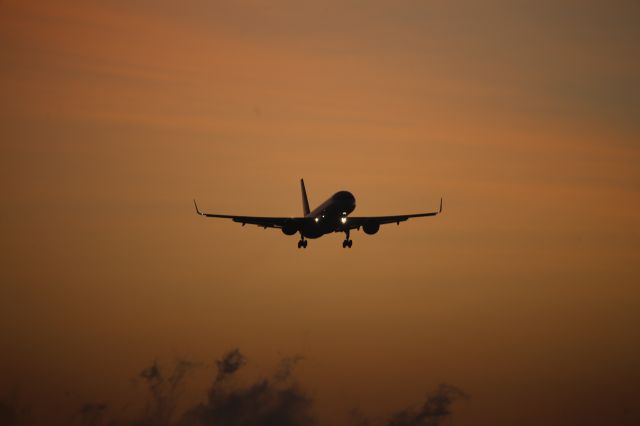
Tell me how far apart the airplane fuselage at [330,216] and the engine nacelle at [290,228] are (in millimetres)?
1718

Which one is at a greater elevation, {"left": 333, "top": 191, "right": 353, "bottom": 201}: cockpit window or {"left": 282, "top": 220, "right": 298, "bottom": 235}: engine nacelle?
{"left": 333, "top": 191, "right": 353, "bottom": 201}: cockpit window

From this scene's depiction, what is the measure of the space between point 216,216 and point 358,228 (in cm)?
2167

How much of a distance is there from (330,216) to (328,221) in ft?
3.49

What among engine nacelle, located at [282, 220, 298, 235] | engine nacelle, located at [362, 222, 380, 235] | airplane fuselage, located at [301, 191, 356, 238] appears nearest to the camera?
airplane fuselage, located at [301, 191, 356, 238]

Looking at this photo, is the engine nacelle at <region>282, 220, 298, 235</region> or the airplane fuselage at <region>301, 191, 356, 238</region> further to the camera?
the engine nacelle at <region>282, 220, 298, 235</region>

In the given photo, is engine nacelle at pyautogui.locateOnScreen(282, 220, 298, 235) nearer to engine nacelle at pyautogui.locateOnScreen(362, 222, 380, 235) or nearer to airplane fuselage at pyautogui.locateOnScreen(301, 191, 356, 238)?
airplane fuselage at pyautogui.locateOnScreen(301, 191, 356, 238)

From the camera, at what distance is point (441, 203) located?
16112cm

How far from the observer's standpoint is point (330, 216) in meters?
155

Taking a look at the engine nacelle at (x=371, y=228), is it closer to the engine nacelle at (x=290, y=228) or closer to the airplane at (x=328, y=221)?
the airplane at (x=328, y=221)

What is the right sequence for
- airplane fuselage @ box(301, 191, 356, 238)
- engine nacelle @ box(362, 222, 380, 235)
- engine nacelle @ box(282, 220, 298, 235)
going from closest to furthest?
airplane fuselage @ box(301, 191, 356, 238) < engine nacelle @ box(282, 220, 298, 235) < engine nacelle @ box(362, 222, 380, 235)

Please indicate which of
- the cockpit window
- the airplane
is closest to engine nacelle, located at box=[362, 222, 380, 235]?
the airplane

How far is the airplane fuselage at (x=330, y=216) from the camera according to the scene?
154 meters

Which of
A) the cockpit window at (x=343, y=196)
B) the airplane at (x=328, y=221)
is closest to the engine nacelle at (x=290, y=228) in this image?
the airplane at (x=328, y=221)

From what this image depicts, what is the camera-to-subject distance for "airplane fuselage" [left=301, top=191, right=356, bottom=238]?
154 meters
